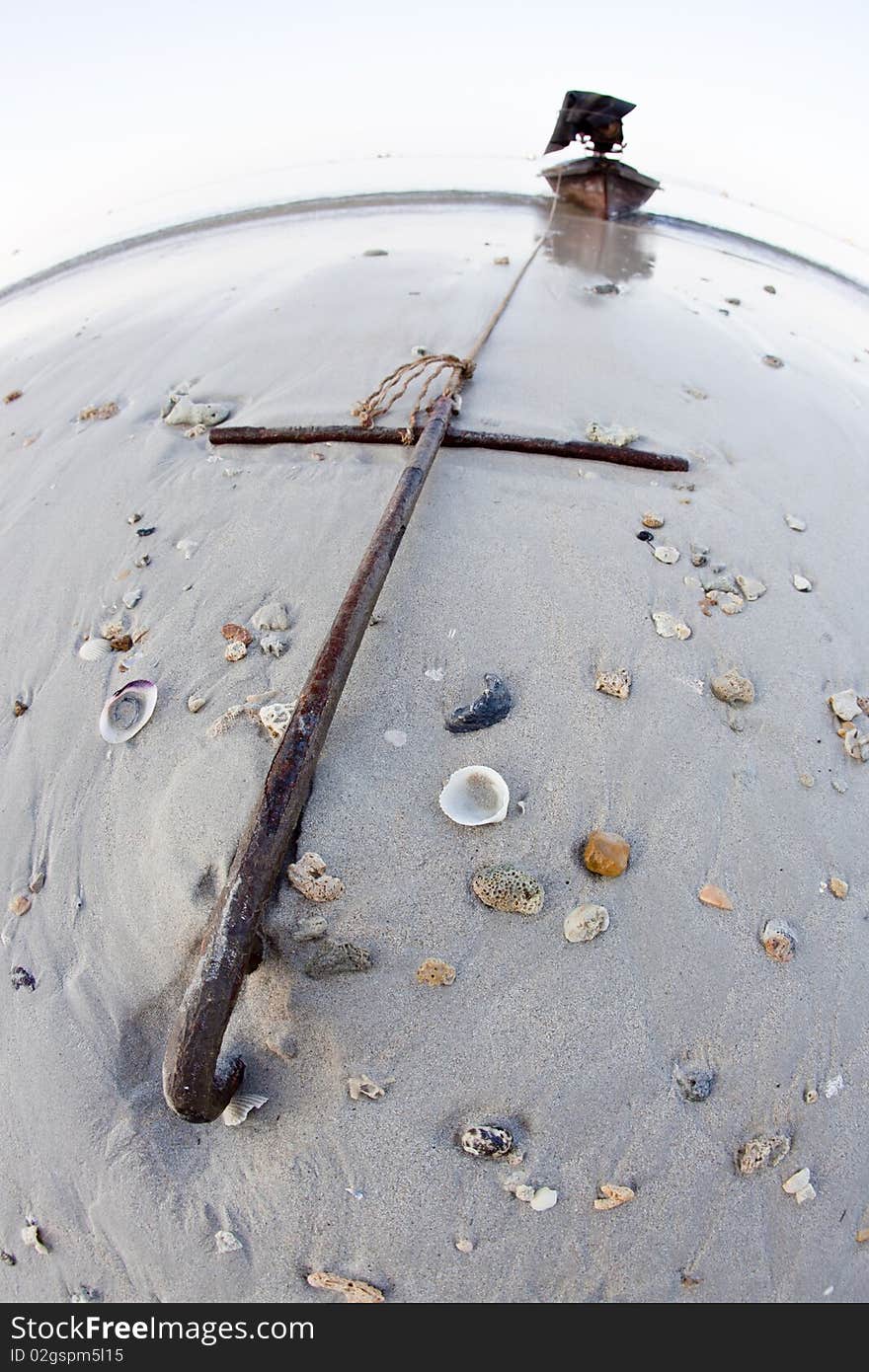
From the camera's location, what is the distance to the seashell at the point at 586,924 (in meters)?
1.93

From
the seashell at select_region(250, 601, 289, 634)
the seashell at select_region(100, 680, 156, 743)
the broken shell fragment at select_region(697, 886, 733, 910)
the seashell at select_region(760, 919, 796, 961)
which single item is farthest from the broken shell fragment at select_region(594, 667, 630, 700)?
the seashell at select_region(100, 680, 156, 743)

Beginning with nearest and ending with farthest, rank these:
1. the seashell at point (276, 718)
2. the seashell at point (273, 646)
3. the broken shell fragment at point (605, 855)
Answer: the broken shell fragment at point (605, 855), the seashell at point (276, 718), the seashell at point (273, 646)

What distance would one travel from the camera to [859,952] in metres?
1.99

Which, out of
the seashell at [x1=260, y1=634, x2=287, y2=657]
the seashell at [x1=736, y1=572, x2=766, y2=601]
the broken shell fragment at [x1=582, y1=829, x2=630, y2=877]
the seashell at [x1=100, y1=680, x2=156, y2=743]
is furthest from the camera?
the seashell at [x1=736, y1=572, x2=766, y2=601]

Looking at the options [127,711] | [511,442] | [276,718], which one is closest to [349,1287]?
[276,718]

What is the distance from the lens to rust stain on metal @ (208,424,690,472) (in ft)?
11.0

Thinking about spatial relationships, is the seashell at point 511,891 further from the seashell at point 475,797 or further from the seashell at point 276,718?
the seashell at point 276,718

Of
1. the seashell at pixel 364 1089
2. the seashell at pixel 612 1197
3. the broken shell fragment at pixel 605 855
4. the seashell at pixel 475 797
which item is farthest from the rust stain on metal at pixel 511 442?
the seashell at pixel 612 1197

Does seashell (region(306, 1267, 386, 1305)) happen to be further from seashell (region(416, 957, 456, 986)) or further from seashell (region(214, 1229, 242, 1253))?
seashell (region(416, 957, 456, 986))

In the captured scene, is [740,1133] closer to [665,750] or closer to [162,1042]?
[665,750]

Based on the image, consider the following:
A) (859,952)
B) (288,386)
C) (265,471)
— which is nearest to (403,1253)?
(859,952)

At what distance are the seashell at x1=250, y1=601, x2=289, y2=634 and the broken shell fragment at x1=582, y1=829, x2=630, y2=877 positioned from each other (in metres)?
1.30

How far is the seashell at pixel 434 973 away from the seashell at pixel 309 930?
267 mm

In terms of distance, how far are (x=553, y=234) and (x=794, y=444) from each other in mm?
4356
